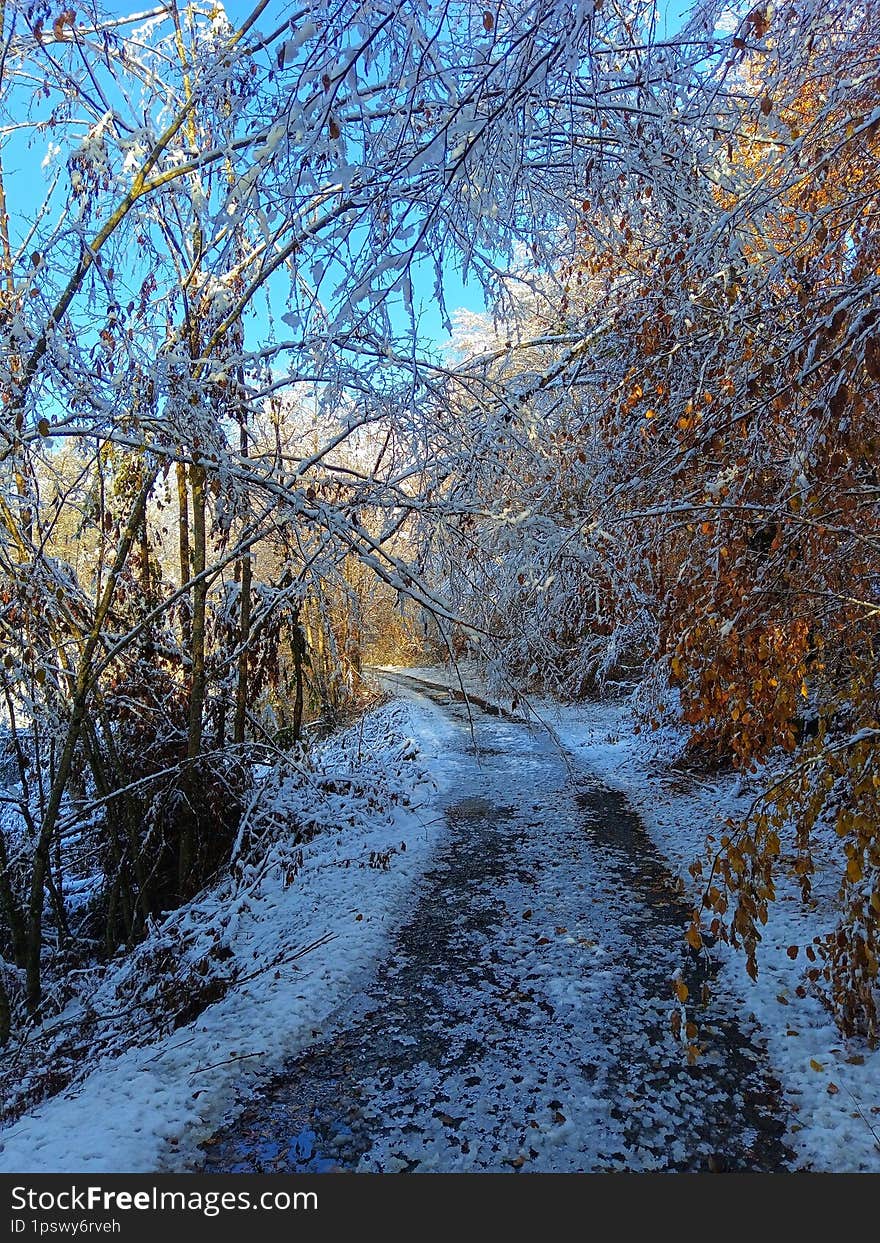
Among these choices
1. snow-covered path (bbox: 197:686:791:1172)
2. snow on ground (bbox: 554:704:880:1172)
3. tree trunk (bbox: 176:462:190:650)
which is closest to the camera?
snow on ground (bbox: 554:704:880:1172)

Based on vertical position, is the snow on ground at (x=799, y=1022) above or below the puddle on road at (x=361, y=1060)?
below

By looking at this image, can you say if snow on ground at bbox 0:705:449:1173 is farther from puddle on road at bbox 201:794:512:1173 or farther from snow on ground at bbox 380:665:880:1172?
snow on ground at bbox 380:665:880:1172

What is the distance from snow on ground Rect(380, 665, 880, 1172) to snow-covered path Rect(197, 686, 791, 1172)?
0.45 feet

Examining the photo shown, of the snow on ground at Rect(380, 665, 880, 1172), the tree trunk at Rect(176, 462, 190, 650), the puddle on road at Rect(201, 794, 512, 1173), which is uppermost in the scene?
the tree trunk at Rect(176, 462, 190, 650)

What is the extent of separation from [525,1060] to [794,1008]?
1.53 metres

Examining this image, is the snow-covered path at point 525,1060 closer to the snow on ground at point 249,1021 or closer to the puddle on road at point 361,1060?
the puddle on road at point 361,1060

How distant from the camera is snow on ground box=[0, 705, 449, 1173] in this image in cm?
300

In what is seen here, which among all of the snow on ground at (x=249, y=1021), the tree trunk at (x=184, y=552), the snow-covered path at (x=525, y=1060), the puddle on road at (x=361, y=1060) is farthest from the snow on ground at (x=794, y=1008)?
the tree trunk at (x=184, y=552)

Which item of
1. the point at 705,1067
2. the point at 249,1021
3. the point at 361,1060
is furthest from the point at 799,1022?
the point at 249,1021

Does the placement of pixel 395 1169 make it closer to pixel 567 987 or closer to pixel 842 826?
pixel 567 987

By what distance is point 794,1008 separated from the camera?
3881 millimetres

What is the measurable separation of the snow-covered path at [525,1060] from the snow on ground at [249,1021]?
169 mm

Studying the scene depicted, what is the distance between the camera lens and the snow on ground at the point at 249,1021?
3.00 meters

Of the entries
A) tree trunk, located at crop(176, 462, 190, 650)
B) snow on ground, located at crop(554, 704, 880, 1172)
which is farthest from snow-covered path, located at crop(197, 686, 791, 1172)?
tree trunk, located at crop(176, 462, 190, 650)
